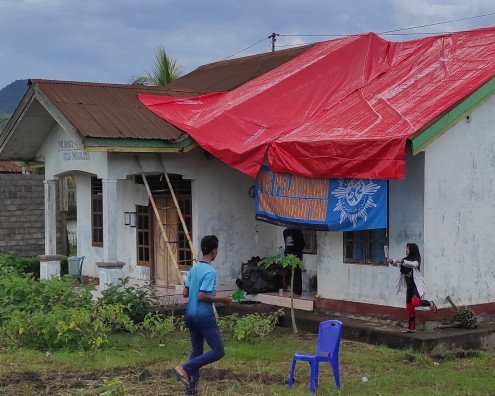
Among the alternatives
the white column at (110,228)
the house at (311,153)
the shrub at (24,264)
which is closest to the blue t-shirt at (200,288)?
the house at (311,153)

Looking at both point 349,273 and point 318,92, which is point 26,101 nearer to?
point 318,92

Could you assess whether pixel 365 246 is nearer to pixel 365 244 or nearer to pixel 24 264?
pixel 365 244

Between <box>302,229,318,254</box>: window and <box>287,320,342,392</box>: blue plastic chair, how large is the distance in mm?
6118

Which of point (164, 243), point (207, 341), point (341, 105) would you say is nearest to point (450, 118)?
point (341, 105)

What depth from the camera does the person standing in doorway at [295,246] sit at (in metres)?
15.5

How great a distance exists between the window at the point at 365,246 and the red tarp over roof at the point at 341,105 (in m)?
1.30

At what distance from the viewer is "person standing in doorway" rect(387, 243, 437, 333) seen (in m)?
12.4

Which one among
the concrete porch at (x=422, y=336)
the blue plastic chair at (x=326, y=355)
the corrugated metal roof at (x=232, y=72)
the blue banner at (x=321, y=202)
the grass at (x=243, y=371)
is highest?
the corrugated metal roof at (x=232, y=72)

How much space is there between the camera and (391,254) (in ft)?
43.7

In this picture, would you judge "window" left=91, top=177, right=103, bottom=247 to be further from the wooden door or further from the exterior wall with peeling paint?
the wooden door

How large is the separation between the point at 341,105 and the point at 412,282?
378cm

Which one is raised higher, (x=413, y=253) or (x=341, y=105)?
(x=341, y=105)

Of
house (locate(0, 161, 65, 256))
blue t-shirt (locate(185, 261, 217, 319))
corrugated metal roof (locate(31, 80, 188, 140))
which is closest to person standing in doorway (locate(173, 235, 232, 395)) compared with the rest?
blue t-shirt (locate(185, 261, 217, 319))

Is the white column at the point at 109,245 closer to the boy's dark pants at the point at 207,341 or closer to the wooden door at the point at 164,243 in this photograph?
the wooden door at the point at 164,243
